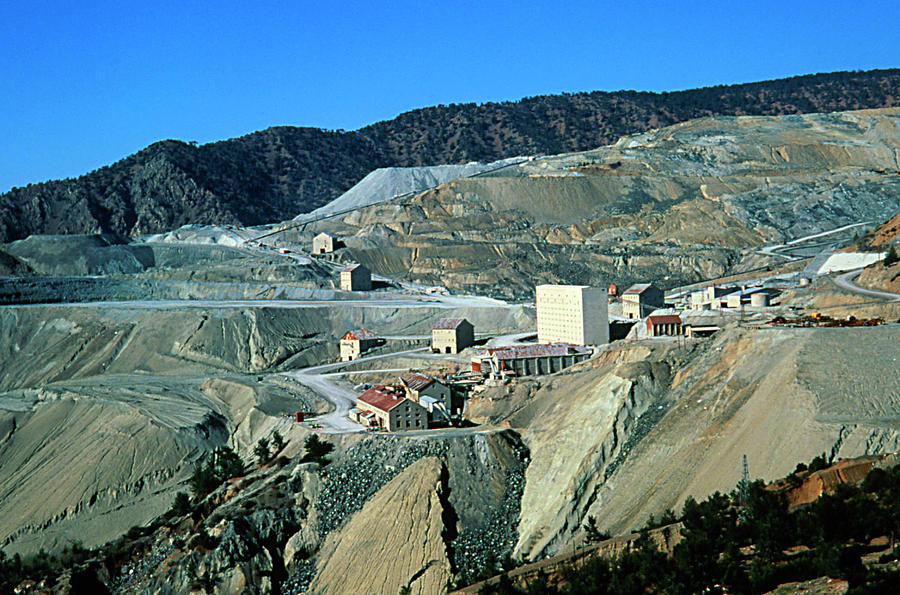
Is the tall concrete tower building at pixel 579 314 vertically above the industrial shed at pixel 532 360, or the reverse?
the tall concrete tower building at pixel 579 314

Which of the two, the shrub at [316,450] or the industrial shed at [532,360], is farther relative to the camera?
the industrial shed at [532,360]

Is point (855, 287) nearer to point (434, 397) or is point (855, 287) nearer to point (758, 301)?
point (758, 301)

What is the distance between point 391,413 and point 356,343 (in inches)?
960

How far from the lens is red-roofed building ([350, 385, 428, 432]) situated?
48.9 metres

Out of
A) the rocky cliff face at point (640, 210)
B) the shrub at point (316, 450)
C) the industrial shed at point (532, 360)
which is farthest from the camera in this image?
the rocky cliff face at point (640, 210)

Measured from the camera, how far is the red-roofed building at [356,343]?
72.7 metres

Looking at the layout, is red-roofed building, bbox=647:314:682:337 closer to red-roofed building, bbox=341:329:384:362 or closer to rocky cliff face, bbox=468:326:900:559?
rocky cliff face, bbox=468:326:900:559

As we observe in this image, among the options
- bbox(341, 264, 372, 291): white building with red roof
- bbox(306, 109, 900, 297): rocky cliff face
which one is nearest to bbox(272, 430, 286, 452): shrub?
bbox(341, 264, 372, 291): white building with red roof

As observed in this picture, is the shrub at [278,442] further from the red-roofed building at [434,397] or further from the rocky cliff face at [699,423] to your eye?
the rocky cliff face at [699,423]

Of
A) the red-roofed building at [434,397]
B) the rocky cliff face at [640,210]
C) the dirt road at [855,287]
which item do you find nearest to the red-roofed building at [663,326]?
the dirt road at [855,287]

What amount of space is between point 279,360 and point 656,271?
131ft

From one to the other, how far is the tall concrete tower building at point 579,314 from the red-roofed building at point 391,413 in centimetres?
1386

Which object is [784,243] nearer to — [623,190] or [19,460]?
[623,190]

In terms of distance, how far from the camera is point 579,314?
204ft
